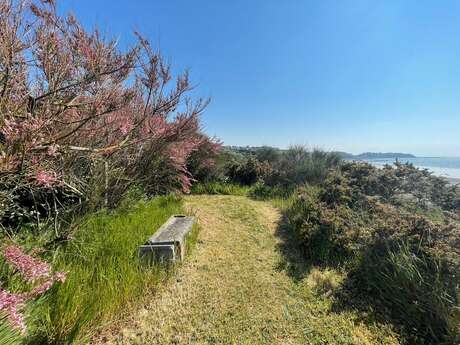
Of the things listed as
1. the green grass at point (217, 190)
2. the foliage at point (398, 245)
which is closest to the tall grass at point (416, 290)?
the foliage at point (398, 245)

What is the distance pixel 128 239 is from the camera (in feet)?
11.4

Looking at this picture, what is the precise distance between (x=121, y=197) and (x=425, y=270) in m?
5.65

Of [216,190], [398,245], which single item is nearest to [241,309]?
[398,245]

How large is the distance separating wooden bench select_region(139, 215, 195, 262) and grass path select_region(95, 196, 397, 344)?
30cm

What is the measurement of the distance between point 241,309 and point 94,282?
1737 mm

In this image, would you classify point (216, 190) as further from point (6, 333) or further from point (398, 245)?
point (6, 333)

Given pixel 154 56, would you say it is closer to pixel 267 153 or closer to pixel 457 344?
pixel 457 344

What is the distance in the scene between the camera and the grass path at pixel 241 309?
2317 millimetres

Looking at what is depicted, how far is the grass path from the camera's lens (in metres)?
2.32

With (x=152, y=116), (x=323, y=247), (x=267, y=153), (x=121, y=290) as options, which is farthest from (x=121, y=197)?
(x=267, y=153)

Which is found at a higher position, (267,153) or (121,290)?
(267,153)

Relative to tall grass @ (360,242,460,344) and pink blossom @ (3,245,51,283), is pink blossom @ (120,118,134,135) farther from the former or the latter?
tall grass @ (360,242,460,344)

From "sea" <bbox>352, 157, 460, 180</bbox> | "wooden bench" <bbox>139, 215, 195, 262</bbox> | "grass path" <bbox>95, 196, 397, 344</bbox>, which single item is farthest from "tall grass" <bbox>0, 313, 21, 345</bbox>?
"sea" <bbox>352, 157, 460, 180</bbox>

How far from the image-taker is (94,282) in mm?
2510
